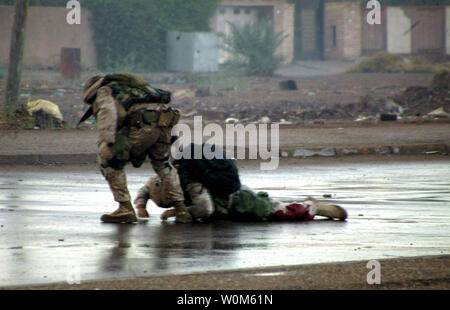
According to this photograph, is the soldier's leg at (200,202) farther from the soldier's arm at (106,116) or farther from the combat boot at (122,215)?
the soldier's arm at (106,116)

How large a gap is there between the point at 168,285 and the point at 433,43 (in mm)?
47524

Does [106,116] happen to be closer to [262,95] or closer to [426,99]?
[426,99]

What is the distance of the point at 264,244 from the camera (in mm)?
7215

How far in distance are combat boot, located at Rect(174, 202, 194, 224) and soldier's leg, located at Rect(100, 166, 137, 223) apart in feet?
1.34

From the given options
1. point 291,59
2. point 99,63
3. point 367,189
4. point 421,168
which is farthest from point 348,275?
point 291,59

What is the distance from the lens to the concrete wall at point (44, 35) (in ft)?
122

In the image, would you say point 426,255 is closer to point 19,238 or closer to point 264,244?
point 264,244

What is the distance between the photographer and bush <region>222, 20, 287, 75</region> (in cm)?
3941

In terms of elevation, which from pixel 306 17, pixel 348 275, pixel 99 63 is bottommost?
pixel 348 275

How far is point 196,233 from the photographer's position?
780 cm
